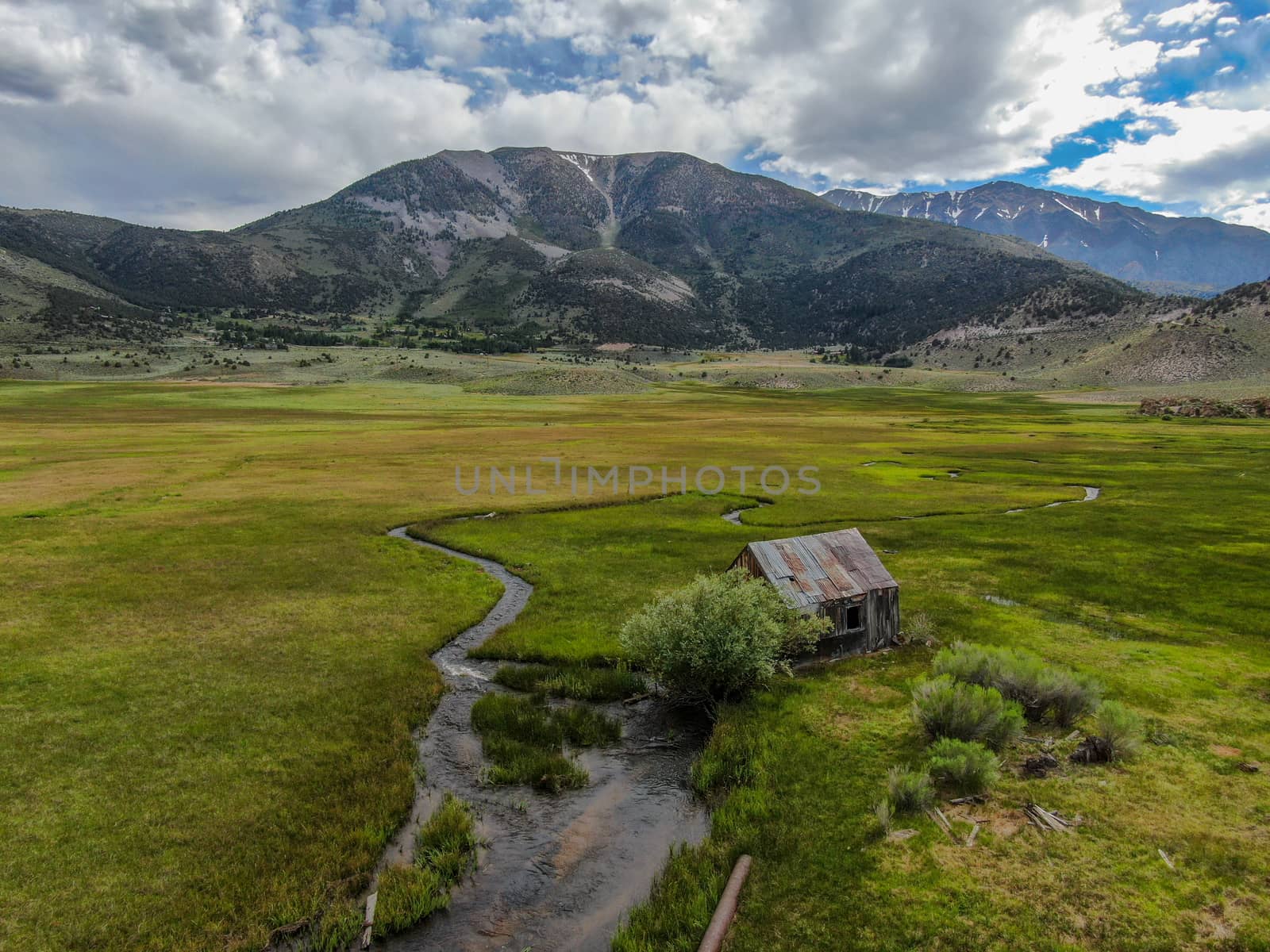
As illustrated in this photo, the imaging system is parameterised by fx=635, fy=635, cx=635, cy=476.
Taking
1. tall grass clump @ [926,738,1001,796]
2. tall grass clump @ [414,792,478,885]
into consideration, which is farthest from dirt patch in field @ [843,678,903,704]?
tall grass clump @ [414,792,478,885]

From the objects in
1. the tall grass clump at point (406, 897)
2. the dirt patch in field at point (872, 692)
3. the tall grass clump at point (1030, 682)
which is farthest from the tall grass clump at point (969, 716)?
the tall grass clump at point (406, 897)

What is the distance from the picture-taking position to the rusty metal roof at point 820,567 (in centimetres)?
2242

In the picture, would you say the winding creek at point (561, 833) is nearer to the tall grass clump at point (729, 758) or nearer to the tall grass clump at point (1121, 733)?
the tall grass clump at point (729, 758)

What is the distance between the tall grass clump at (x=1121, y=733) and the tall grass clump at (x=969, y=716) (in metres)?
1.88

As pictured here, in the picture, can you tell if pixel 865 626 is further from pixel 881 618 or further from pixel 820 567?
pixel 820 567

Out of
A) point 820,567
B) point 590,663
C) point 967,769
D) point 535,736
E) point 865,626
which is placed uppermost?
point 820,567

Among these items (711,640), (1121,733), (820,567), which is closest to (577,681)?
(711,640)

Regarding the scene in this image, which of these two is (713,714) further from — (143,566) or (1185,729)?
(143,566)

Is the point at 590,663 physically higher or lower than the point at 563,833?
lower

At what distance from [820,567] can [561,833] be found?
43.0ft

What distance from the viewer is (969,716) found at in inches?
657

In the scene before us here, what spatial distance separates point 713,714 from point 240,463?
215ft

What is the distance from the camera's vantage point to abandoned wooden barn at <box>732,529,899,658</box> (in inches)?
887

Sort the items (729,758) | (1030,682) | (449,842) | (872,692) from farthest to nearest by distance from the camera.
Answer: (872,692) → (1030,682) → (729,758) → (449,842)
